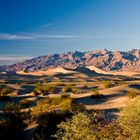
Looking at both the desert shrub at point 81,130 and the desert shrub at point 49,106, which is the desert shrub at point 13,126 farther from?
the desert shrub at point 81,130

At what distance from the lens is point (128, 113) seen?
50.6ft

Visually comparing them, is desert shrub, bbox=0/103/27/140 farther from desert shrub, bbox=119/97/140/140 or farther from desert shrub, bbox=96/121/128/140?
desert shrub, bbox=119/97/140/140

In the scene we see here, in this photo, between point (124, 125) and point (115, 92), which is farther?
point (115, 92)

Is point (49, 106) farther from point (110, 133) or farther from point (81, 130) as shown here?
point (81, 130)

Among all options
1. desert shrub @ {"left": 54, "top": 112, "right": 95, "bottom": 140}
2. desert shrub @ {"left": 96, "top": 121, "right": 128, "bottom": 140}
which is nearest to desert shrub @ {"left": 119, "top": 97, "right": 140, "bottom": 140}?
desert shrub @ {"left": 96, "top": 121, "right": 128, "bottom": 140}

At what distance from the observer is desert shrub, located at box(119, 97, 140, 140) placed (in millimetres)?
14227

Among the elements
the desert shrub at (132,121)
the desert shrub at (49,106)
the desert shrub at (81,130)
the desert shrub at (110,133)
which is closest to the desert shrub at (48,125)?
the desert shrub at (49,106)

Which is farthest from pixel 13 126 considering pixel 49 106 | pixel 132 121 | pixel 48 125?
pixel 132 121

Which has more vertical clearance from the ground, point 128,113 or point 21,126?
point 128,113

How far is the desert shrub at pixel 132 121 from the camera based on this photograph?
46.7 ft

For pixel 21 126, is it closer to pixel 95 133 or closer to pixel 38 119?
pixel 38 119

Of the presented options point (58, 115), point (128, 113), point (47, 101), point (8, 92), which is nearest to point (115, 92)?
point (47, 101)

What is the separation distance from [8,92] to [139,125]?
35.6 metres

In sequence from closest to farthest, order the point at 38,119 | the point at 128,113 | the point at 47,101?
the point at 128,113, the point at 38,119, the point at 47,101
